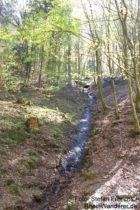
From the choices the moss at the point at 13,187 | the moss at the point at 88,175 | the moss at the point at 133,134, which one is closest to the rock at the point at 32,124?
the moss at the point at 13,187

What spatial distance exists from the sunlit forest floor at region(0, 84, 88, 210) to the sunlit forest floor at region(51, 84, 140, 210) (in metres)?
1.34

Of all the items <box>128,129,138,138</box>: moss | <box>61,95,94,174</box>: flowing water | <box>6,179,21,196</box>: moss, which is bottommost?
<box>6,179,21,196</box>: moss

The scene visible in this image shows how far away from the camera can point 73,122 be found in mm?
16406

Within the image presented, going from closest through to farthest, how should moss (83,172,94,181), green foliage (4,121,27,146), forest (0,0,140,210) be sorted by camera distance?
forest (0,0,140,210)
moss (83,172,94,181)
green foliage (4,121,27,146)

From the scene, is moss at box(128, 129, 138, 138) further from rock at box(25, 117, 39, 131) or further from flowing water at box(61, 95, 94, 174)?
rock at box(25, 117, 39, 131)

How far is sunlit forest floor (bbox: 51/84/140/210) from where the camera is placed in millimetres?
6398

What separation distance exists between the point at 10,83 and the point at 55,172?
6.95 m

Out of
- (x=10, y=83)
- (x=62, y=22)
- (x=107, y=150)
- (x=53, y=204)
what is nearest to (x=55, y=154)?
(x=107, y=150)

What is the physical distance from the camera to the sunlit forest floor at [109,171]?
252 inches

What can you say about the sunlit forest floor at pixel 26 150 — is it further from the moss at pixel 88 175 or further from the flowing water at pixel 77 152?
the moss at pixel 88 175

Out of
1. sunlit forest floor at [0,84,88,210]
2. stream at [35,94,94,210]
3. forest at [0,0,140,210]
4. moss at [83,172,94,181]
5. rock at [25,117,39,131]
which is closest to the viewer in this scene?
forest at [0,0,140,210]

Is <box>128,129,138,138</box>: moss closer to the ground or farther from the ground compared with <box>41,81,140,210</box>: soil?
farther from the ground

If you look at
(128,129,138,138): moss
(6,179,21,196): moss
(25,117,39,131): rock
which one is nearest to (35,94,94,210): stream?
(6,179,21,196): moss

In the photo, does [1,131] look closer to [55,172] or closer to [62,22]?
[55,172]
